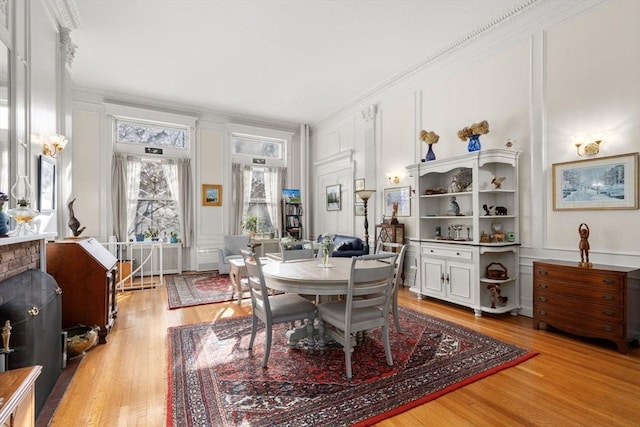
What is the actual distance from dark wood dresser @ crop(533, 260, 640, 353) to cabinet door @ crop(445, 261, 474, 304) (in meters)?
0.74

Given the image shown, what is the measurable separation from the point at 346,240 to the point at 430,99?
10.0ft

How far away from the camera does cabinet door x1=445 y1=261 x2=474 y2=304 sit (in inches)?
163

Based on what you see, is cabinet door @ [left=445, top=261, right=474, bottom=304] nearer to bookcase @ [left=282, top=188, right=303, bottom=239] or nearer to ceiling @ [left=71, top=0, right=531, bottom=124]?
ceiling @ [left=71, top=0, right=531, bottom=124]

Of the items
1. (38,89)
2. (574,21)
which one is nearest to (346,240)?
(574,21)

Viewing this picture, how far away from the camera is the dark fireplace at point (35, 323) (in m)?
1.79

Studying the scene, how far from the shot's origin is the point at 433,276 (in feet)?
15.3

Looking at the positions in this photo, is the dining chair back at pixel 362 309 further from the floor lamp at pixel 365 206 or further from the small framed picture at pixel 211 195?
the small framed picture at pixel 211 195

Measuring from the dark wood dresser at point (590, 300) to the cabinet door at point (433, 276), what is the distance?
1.18 meters

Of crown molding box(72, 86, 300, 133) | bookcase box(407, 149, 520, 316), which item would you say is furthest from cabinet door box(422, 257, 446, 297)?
crown molding box(72, 86, 300, 133)

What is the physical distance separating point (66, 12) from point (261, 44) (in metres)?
2.37

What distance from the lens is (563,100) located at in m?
3.65

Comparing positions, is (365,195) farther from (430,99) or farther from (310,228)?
(310,228)

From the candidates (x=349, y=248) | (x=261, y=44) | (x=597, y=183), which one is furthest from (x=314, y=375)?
(x=261, y=44)

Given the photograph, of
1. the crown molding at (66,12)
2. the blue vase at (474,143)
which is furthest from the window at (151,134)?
the blue vase at (474,143)
